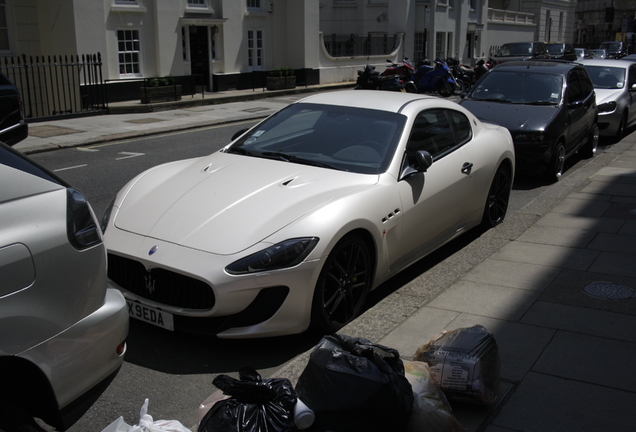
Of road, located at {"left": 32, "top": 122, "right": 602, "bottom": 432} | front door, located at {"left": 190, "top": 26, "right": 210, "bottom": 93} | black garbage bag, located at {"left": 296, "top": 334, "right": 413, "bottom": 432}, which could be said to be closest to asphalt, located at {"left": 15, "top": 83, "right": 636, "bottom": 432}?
road, located at {"left": 32, "top": 122, "right": 602, "bottom": 432}

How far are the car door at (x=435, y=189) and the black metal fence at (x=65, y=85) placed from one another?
14.5m

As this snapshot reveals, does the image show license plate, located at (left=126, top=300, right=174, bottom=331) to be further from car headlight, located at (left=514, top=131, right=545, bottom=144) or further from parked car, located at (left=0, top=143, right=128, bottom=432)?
car headlight, located at (left=514, top=131, right=545, bottom=144)

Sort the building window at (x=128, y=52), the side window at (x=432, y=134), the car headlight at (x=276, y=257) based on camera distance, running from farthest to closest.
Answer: the building window at (x=128, y=52) < the side window at (x=432, y=134) < the car headlight at (x=276, y=257)

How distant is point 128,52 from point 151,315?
61.8 feet

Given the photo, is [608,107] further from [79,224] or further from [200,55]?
[200,55]

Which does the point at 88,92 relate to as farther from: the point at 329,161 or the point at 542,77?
the point at 329,161

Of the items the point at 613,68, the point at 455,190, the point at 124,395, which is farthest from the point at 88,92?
the point at 124,395

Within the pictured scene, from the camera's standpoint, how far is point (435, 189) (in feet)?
19.5

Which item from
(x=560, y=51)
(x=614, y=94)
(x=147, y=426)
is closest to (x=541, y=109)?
(x=614, y=94)

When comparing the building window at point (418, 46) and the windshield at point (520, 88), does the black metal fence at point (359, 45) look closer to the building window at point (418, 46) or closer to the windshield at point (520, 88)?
the building window at point (418, 46)

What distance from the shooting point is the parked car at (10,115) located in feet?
36.6

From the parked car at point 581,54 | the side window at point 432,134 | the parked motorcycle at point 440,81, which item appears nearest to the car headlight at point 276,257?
the side window at point 432,134

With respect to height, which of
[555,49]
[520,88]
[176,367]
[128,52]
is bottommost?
[176,367]

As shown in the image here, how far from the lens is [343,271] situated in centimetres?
482
